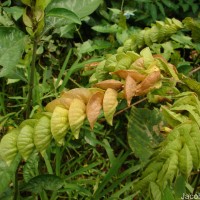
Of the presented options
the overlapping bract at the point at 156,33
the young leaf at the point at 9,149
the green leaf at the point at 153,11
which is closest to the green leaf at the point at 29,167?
the overlapping bract at the point at 156,33

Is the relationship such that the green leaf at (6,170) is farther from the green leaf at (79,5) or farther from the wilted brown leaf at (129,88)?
the green leaf at (79,5)

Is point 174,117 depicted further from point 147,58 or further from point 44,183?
point 44,183

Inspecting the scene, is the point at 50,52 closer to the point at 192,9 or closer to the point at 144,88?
the point at 192,9

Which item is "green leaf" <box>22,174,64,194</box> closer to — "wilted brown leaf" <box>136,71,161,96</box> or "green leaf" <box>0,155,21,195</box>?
"green leaf" <box>0,155,21,195</box>

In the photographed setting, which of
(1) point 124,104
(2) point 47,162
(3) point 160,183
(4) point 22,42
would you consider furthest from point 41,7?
(2) point 47,162

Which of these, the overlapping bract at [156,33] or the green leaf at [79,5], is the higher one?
the green leaf at [79,5]

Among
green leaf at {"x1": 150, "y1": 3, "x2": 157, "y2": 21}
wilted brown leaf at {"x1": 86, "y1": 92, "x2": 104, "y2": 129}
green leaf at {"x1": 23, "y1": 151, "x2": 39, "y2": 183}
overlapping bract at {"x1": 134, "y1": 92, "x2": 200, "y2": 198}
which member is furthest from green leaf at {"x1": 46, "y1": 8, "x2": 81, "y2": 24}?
green leaf at {"x1": 150, "y1": 3, "x2": 157, "y2": 21}
